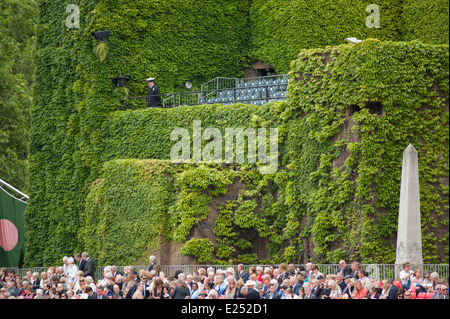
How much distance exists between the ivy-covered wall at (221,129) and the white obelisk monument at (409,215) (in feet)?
4.30

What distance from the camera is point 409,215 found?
2228 cm

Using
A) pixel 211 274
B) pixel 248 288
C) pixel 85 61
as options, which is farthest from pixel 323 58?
pixel 85 61

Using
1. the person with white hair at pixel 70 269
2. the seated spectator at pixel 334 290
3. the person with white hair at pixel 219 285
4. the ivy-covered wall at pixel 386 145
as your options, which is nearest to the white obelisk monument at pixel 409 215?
the ivy-covered wall at pixel 386 145

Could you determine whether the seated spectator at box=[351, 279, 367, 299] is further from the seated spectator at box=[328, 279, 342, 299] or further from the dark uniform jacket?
the dark uniform jacket

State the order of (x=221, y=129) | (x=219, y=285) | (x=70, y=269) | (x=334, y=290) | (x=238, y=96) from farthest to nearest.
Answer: (x=238, y=96), (x=221, y=129), (x=70, y=269), (x=219, y=285), (x=334, y=290)

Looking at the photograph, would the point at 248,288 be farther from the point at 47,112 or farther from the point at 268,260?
the point at 47,112

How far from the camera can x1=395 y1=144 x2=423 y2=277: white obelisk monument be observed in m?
22.2

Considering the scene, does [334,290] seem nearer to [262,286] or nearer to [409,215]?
[262,286]

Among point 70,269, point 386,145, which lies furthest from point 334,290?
point 70,269

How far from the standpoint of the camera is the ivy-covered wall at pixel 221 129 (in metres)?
24.2

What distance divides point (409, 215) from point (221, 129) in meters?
9.03

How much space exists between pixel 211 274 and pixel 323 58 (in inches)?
330

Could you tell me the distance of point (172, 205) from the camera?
27.2 m

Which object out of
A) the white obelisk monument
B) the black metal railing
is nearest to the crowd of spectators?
the white obelisk monument
